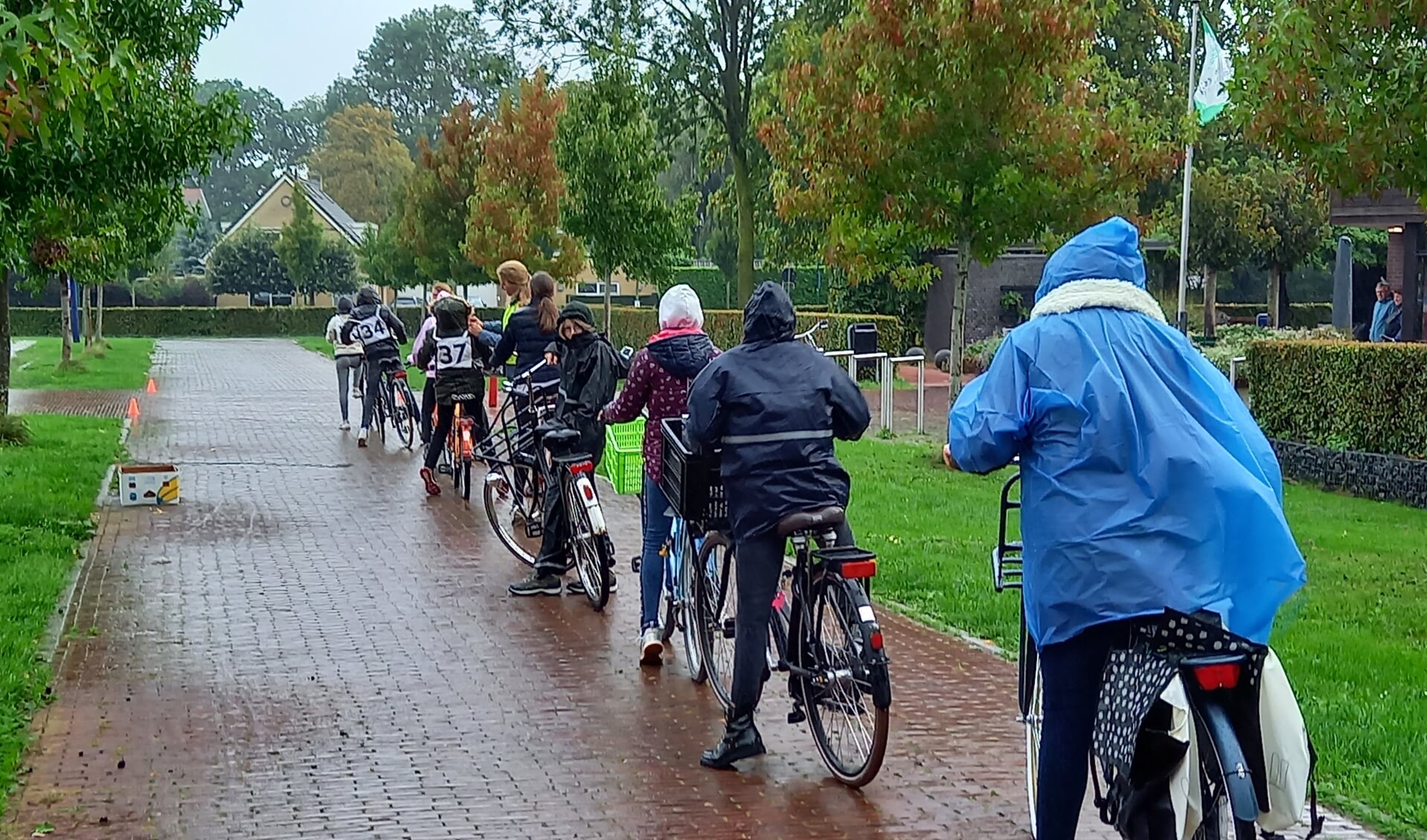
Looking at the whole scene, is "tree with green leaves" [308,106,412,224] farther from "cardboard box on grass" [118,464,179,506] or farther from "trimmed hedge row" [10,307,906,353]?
"cardboard box on grass" [118,464,179,506]

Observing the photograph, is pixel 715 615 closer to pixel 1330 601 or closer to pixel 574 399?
pixel 574 399

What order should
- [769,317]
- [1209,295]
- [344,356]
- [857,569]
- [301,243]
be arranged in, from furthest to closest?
1. [301,243]
2. [1209,295]
3. [344,356]
4. [769,317]
5. [857,569]

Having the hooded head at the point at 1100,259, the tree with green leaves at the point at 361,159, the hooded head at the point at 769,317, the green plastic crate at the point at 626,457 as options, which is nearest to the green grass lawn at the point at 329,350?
the green plastic crate at the point at 626,457

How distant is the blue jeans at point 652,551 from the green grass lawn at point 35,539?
281cm

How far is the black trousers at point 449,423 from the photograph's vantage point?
47.2 feet

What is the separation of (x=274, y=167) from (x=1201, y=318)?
107 m

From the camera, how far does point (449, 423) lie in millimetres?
14633

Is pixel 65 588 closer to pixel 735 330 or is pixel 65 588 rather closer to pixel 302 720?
pixel 302 720

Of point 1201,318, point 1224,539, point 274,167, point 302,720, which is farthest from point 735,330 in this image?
point 274,167

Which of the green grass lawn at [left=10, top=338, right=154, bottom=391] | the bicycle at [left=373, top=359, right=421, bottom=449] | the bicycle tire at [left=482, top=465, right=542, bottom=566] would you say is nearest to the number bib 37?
the bicycle tire at [left=482, top=465, right=542, bottom=566]

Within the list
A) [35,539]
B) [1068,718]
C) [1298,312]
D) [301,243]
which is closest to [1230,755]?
[1068,718]

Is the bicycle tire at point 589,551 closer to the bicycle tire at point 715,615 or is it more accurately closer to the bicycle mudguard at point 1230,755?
the bicycle tire at point 715,615

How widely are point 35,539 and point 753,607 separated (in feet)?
23.1

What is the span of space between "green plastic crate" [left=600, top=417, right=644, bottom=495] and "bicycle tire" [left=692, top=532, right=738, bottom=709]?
203 centimetres
